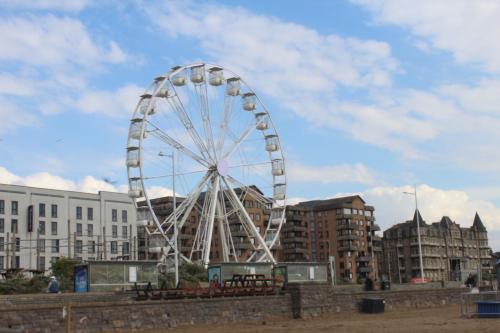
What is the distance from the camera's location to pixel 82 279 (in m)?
37.3

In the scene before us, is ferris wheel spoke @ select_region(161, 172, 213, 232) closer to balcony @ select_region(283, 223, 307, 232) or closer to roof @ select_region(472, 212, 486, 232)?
balcony @ select_region(283, 223, 307, 232)

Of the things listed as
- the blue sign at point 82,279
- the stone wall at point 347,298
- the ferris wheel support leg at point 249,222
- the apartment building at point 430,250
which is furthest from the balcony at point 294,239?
the blue sign at point 82,279

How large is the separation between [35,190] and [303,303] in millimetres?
72783

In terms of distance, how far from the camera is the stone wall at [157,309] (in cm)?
2700

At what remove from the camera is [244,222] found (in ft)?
196

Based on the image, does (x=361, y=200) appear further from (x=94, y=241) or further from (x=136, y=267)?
(x=136, y=267)

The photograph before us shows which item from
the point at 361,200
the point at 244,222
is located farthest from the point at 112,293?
the point at 361,200

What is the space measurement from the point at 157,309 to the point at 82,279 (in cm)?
731

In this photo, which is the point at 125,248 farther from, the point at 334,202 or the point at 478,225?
the point at 478,225

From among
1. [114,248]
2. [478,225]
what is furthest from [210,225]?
[478,225]

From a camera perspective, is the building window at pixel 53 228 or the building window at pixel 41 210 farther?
the building window at pixel 53 228

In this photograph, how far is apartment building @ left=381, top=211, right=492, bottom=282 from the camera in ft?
514

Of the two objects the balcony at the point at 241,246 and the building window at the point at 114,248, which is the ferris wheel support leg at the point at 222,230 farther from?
the balcony at the point at 241,246

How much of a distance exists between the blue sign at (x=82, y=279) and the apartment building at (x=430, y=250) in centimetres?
11658
